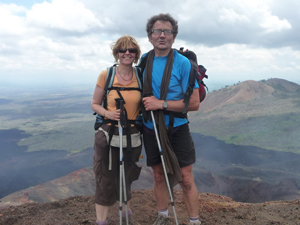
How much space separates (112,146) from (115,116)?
48 cm

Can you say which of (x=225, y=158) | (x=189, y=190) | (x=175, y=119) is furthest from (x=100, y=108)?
(x=225, y=158)

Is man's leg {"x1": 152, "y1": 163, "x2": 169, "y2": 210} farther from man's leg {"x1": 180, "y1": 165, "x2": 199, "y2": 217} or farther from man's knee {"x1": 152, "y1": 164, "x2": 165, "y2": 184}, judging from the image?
man's leg {"x1": 180, "y1": 165, "x2": 199, "y2": 217}

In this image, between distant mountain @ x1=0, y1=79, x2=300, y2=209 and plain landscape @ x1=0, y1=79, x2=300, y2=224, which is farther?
distant mountain @ x1=0, y1=79, x2=300, y2=209

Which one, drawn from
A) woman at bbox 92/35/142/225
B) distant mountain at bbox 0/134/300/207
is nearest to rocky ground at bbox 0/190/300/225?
woman at bbox 92/35/142/225

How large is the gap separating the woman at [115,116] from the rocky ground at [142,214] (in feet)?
4.15

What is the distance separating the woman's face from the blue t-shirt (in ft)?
1.14

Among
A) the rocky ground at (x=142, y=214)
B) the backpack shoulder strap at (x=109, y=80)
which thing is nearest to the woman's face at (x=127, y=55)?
the backpack shoulder strap at (x=109, y=80)

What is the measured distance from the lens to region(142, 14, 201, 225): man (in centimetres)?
373

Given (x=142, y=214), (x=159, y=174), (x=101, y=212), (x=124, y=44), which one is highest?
(x=124, y=44)

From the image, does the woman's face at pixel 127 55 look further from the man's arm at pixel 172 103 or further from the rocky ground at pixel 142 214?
the rocky ground at pixel 142 214

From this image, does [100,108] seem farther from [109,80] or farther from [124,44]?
[124,44]

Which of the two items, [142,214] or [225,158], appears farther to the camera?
[225,158]

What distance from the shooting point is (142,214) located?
18.0ft

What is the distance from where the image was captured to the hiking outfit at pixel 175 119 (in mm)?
3766
